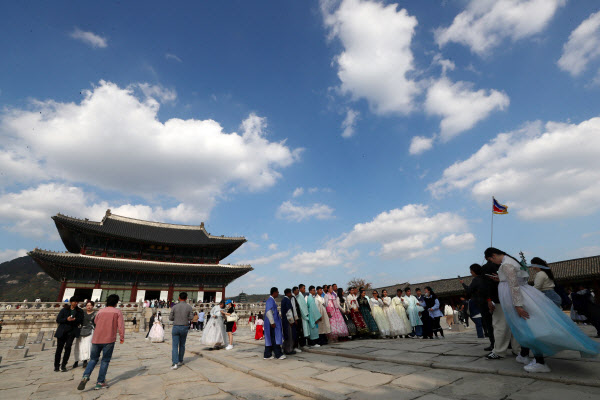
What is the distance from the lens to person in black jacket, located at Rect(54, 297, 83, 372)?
668cm

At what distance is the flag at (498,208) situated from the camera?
16.1m

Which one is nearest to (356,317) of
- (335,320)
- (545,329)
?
(335,320)

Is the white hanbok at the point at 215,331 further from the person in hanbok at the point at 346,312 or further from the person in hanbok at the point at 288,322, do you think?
the person in hanbok at the point at 346,312

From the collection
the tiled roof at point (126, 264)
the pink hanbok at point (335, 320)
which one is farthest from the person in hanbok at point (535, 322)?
the tiled roof at point (126, 264)

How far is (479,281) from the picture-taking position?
518 centimetres

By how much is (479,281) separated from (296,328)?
4.57 meters

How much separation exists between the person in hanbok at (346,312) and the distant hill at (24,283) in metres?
86.1

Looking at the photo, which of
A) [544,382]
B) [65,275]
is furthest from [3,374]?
[65,275]

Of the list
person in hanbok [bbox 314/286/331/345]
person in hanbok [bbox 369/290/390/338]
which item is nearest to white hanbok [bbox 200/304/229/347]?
person in hanbok [bbox 314/286/331/345]

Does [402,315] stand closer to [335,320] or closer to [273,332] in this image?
[335,320]

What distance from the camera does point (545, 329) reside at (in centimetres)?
349

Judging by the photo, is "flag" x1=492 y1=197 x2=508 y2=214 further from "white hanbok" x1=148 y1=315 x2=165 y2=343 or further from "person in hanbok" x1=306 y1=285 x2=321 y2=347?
"white hanbok" x1=148 y1=315 x2=165 y2=343

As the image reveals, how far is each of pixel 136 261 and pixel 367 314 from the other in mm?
28460

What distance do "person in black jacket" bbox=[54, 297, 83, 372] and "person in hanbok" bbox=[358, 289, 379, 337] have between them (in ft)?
25.5
